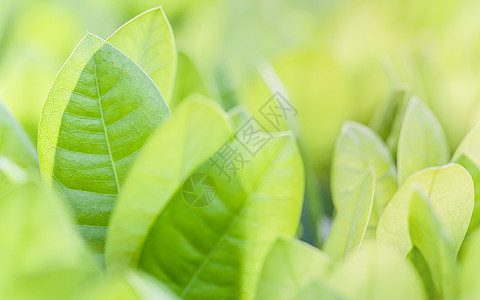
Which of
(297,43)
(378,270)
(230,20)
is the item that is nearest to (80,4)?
(230,20)

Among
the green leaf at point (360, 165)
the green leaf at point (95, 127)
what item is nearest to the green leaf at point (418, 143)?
the green leaf at point (360, 165)

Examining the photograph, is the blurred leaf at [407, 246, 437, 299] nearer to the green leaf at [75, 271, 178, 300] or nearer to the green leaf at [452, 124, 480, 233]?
the green leaf at [452, 124, 480, 233]

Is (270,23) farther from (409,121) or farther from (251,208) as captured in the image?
(251,208)

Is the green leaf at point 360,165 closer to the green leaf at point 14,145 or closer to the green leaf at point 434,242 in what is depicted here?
the green leaf at point 434,242

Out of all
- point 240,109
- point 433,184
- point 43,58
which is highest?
point 43,58

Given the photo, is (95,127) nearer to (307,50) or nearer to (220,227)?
(220,227)
